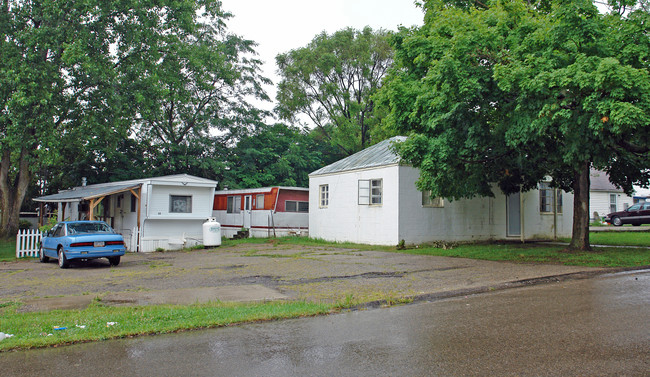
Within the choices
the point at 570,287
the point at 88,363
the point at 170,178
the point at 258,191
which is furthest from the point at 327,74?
the point at 88,363

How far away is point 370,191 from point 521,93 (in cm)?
957

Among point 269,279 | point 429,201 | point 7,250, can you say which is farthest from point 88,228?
point 429,201

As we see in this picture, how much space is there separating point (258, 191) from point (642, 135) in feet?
64.5

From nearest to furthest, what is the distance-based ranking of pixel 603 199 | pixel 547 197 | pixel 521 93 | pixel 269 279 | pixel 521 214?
1. pixel 269 279
2. pixel 521 93
3. pixel 521 214
4. pixel 547 197
5. pixel 603 199

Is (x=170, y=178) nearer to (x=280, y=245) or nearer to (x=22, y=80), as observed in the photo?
(x=280, y=245)

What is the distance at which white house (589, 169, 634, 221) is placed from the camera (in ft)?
133

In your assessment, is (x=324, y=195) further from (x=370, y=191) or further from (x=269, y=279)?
(x=269, y=279)

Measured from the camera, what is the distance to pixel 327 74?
4138cm

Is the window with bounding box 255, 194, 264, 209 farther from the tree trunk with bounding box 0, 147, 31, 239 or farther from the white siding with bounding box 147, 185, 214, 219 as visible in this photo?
the tree trunk with bounding box 0, 147, 31, 239

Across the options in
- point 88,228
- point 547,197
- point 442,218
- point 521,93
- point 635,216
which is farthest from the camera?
point 635,216

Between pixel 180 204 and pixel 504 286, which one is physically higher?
pixel 180 204

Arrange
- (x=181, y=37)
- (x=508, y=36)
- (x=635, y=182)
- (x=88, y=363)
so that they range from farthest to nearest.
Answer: (x=181, y=37) → (x=635, y=182) → (x=508, y=36) → (x=88, y=363)

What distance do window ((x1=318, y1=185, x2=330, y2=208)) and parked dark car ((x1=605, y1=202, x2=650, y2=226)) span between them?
24012 mm

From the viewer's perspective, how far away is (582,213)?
1625cm
